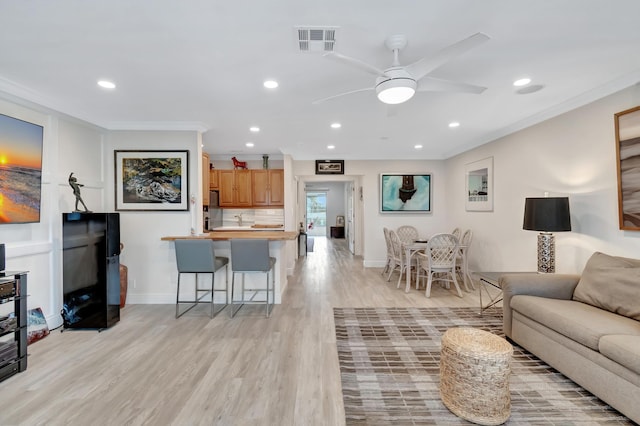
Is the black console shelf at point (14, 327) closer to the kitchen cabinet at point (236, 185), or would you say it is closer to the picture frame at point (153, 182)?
the picture frame at point (153, 182)

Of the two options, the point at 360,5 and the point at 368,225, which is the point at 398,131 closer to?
the point at 368,225

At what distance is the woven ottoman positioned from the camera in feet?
5.94

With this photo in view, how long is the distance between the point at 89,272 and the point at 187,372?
1.91 meters

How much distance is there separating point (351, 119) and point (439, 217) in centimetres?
381

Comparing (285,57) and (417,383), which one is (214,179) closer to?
(285,57)

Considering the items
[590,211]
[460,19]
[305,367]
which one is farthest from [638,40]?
[305,367]

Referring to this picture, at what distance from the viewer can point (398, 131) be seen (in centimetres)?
458

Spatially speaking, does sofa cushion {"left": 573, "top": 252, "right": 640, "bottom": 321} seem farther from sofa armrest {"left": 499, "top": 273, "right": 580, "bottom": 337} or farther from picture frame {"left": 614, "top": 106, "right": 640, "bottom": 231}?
picture frame {"left": 614, "top": 106, "right": 640, "bottom": 231}

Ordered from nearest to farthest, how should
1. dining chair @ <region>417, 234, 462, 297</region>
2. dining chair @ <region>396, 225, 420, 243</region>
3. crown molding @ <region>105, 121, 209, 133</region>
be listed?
crown molding @ <region>105, 121, 209, 133</region>, dining chair @ <region>417, 234, 462, 297</region>, dining chair @ <region>396, 225, 420, 243</region>

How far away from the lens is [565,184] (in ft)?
11.0

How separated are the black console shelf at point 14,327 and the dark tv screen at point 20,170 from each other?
710 millimetres

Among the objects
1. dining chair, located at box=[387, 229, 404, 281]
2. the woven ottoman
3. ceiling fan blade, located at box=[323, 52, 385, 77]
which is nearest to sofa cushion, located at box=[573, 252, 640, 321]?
the woven ottoman

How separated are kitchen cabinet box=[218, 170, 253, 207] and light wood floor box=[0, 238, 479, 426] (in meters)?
2.83

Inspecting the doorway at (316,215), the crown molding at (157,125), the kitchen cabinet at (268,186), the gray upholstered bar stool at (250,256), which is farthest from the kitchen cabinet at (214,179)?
the doorway at (316,215)
